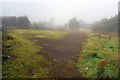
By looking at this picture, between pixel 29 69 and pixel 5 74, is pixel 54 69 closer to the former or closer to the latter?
pixel 29 69

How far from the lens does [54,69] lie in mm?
6090

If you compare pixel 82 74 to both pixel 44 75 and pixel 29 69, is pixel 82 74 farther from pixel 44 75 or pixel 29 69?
pixel 29 69

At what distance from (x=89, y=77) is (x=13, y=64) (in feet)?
16.3

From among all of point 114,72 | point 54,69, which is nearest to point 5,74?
point 54,69

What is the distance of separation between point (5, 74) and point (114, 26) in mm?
10278

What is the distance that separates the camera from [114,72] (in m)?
5.13

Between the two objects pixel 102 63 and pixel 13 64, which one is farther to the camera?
pixel 13 64

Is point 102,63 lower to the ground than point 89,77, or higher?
higher

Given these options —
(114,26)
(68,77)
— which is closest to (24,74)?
(68,77)

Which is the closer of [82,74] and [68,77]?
[68,77]

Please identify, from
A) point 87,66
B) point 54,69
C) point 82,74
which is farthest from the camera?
point 87,66

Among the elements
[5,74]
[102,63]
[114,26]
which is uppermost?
[114,26]

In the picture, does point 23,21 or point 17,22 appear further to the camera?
point 17,22

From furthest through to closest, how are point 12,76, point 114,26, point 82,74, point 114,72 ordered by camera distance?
point 114,26, point 82,74, point 114,72, point 12,76
